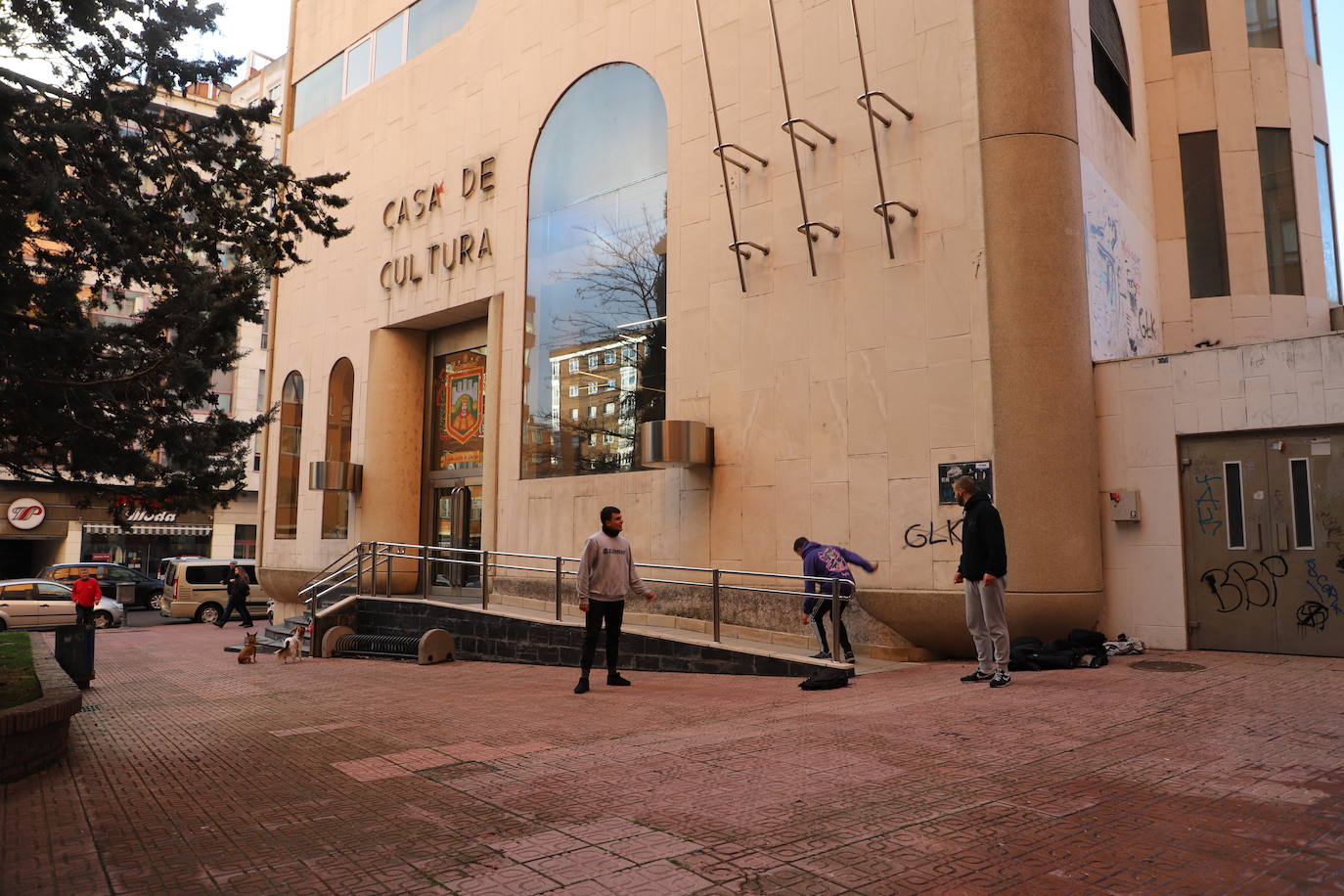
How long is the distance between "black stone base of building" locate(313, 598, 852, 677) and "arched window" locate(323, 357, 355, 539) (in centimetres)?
511

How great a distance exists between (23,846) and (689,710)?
15.7ft

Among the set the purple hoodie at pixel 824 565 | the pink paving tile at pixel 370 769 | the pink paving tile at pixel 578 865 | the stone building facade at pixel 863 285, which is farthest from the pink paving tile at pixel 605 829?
the stone building facade at pixel 863 285

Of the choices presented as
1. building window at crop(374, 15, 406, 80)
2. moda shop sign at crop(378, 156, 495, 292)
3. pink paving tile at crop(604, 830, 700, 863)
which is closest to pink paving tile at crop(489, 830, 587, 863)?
pink paving tile at crop(604, 830, 700, 863)

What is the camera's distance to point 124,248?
320 inches

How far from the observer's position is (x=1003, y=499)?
10.3 metres

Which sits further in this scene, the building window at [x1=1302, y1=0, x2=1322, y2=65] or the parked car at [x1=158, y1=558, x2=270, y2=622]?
the parked car at [x1=158, y1=558, x2=270, y2=622]

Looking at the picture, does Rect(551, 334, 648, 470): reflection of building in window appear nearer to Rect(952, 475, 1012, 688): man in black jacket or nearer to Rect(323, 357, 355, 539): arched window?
Rect(952, 475, 1012, 688): man in black jacket

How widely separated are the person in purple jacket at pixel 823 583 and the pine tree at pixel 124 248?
20.2 ft

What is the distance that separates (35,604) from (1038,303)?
25.9 meters

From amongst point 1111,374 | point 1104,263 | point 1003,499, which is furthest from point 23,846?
point 1104,263

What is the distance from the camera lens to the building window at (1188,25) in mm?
15000

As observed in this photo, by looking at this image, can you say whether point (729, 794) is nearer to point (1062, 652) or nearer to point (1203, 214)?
point (1062, 652)

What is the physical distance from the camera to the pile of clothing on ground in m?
9.19

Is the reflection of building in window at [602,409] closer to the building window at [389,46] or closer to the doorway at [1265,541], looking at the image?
the doorway at [1265,541]
